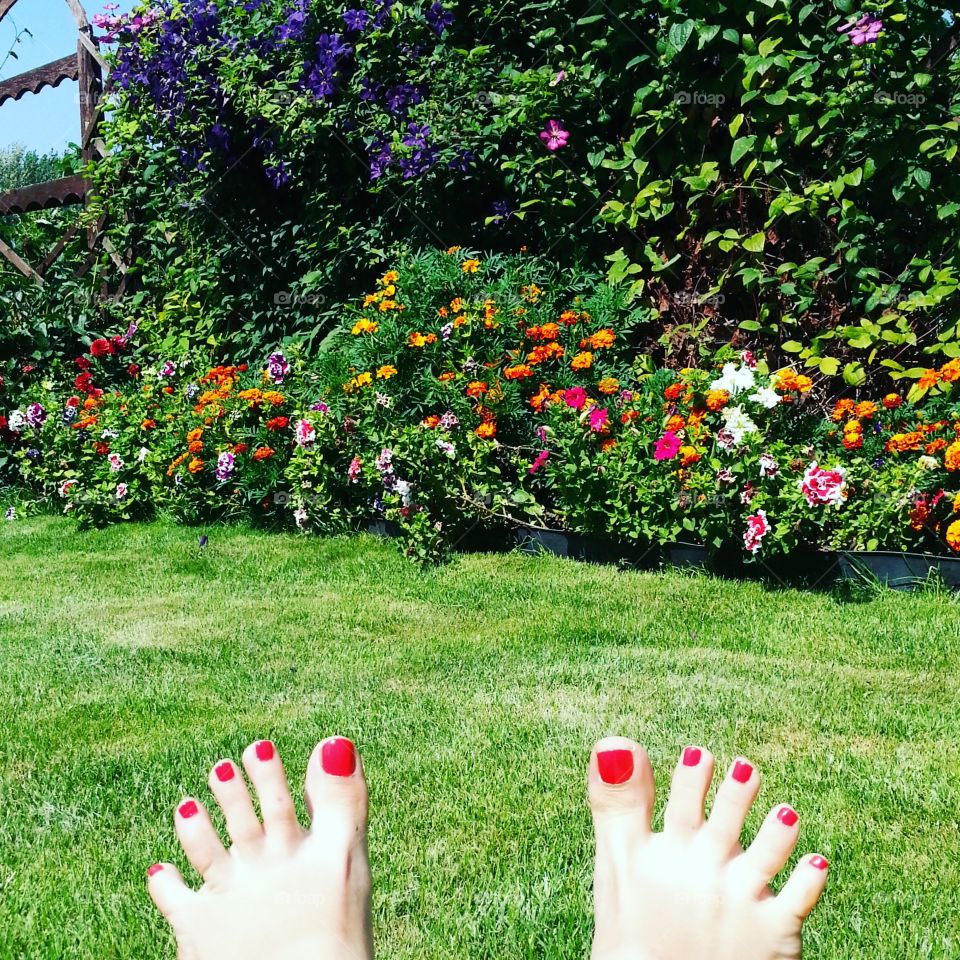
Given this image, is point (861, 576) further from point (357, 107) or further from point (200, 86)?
point (200, 86)

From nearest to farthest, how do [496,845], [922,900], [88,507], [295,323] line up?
1. [922,900]
2. [496,845]
3. [88,507]
4. [295,323]

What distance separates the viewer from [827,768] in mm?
2061

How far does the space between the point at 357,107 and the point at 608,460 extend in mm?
2591

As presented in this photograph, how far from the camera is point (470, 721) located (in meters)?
2.34

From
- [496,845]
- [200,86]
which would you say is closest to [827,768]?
[496,845]

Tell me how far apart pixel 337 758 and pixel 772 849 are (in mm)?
609

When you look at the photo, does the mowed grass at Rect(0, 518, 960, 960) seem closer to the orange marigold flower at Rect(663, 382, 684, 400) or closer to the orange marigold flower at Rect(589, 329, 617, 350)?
the orange marigold flower at Rect(663, 382, 684, 400)

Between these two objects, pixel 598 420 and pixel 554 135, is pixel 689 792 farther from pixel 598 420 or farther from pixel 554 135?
pixel 554 135

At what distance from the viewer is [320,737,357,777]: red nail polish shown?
4.85 ft

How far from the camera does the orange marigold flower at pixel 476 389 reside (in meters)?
4.02

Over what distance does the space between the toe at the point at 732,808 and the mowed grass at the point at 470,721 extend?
0.23m

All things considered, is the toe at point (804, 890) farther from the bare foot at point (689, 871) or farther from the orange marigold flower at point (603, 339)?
the orange marigold flower at point (603, 339)

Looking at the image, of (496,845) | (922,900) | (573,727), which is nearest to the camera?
(922,900)

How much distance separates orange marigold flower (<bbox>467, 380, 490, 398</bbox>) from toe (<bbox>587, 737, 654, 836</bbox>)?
2683 millimetres
